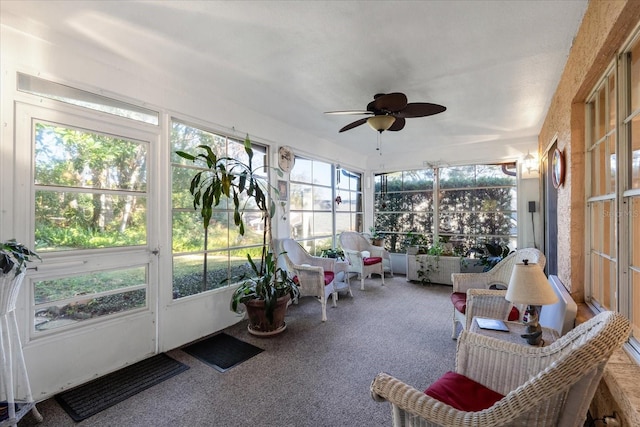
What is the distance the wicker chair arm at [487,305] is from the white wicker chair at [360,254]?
8.19 feet

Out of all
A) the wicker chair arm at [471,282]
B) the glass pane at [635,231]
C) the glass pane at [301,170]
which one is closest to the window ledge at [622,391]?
the glass pane at [635,231]

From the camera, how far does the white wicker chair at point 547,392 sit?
0.91 meters

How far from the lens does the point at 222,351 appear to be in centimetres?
282

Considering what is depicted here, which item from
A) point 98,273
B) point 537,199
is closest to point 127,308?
point 98,273

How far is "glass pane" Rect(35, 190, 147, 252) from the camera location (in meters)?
2.19

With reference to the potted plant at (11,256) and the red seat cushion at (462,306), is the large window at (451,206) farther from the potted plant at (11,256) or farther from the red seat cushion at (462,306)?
the potted plant at (11,256)

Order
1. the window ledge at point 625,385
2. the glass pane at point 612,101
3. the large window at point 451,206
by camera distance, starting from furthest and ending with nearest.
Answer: the large window at point 451,206, the glass pane at point 612,101, the window ledge at point 625,385

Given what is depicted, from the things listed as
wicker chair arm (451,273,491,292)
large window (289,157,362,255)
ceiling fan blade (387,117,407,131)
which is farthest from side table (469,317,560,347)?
large window (289,157,362,255)

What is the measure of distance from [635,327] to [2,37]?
4132mm

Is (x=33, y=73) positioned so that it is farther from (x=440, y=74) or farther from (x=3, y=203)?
(x=440, y=74)

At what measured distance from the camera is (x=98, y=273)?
243 centimetres

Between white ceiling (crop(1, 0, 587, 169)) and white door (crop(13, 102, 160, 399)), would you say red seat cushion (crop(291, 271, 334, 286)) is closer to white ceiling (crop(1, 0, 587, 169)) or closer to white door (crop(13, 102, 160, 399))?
white door (crop(13, 102, 160, 399))

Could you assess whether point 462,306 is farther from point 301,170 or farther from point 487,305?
point 301,170

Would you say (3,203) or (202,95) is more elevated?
(202,95)
